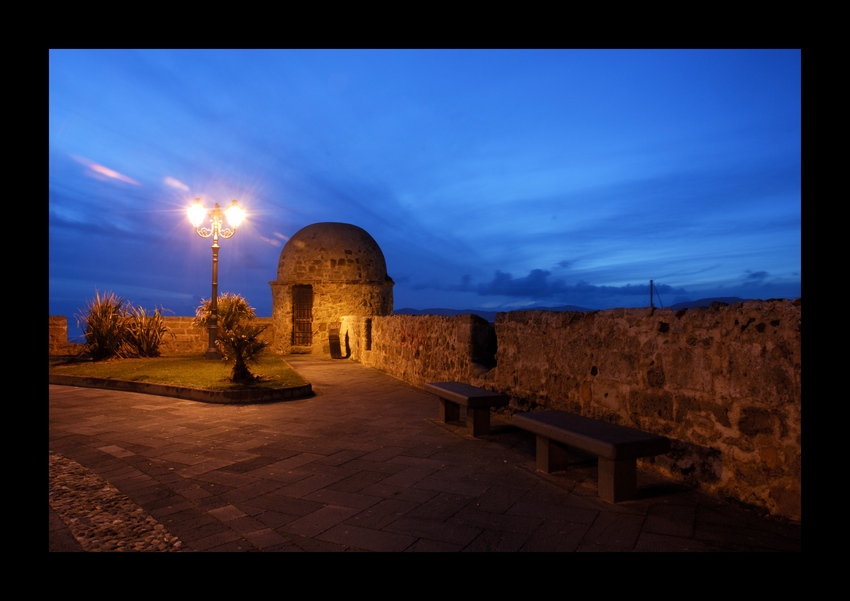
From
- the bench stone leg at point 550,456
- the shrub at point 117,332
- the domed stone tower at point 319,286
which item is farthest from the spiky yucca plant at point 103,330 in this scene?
the bench stone leg at point 550,456

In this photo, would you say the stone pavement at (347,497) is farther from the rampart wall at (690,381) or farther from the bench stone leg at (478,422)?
the rampart wall at (690,381)

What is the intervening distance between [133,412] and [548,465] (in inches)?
202

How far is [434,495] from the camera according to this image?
3.11m

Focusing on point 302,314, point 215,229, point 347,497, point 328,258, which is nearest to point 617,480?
point 347,497

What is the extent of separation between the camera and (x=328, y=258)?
689 inches

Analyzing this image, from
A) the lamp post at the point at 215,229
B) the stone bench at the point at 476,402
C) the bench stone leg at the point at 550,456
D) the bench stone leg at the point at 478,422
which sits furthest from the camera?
the lamp post at the point at 215,229

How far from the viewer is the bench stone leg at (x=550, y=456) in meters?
3.56

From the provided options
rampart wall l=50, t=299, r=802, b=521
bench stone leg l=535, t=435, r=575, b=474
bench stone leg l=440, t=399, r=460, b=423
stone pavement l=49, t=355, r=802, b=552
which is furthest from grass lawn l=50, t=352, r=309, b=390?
bench stone leg l=535, t=435, r=575, b=474

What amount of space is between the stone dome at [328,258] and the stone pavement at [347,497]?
486 inches
